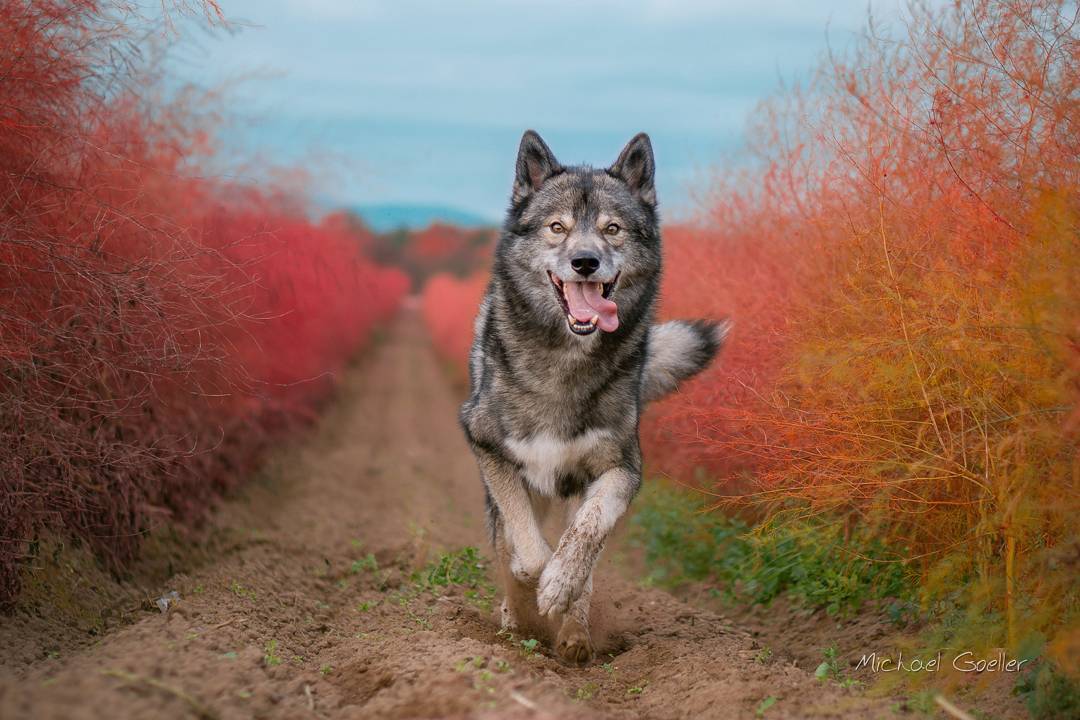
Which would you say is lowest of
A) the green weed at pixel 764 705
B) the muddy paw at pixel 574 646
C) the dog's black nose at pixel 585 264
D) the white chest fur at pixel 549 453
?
the muddy paw at pixel 574 646

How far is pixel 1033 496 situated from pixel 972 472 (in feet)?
1.58

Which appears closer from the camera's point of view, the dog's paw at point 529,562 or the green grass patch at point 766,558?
the dog's paw at point 529,562

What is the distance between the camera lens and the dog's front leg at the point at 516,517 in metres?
6.12

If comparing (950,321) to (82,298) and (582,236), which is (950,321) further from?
(82,298)

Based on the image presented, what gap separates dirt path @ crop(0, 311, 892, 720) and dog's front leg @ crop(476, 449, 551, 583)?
0.49 meters

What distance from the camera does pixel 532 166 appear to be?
7.00 metres

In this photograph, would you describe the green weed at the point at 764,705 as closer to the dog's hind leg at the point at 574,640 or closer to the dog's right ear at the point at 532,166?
the dog's hind leg at the point at 574,640

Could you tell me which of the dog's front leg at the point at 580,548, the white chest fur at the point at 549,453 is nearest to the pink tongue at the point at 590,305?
the white chest fur at the point at 549,453

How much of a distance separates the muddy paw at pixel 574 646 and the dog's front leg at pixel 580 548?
47 centimetres

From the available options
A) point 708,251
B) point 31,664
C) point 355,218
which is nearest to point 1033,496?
point 31,664

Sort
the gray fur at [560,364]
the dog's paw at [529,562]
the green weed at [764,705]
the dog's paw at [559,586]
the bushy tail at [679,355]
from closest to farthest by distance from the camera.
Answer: the green weed at [764,705], the dog's paw at [559,586], the dog's paw at [529,562], the gray fur at [560,364], the bushy tail at [679,355]

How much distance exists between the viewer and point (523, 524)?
20.5 ft

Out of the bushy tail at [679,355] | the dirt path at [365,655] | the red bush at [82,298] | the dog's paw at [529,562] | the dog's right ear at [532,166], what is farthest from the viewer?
the bushy tail at [679,355]

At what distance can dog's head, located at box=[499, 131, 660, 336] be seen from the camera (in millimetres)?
6273
